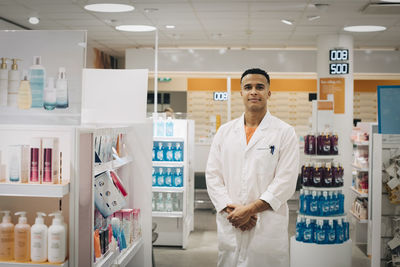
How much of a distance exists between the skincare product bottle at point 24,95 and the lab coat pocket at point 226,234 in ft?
4.75

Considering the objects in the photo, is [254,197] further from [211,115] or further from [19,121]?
[211,115]

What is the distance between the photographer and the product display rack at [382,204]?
12.2 feet

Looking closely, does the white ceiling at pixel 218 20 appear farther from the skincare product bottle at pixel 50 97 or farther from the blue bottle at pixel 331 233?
the skincare product bottle at pixel 50 97

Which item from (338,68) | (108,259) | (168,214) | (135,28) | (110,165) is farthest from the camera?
(338,68)

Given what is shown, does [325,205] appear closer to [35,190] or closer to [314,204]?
[314,204]

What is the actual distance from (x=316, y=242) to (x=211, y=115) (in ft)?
21.6

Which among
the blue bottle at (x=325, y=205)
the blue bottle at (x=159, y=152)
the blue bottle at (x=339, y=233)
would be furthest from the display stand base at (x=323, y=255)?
the blue bottle at (x=159, y=152)

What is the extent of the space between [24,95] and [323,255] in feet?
11.7

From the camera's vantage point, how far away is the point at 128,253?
3275 millimetres

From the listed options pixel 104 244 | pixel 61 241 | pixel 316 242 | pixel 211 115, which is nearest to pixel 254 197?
pixel 104 244

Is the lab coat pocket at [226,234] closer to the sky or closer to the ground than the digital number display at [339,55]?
closer to the ground

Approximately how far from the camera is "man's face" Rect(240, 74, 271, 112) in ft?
9.61

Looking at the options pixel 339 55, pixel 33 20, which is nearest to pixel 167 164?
pixel 33 20

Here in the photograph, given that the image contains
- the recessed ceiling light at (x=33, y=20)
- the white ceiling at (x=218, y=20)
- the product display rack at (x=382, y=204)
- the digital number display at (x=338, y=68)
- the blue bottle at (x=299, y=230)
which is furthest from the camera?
the digital number display at (x=338, y=68)
